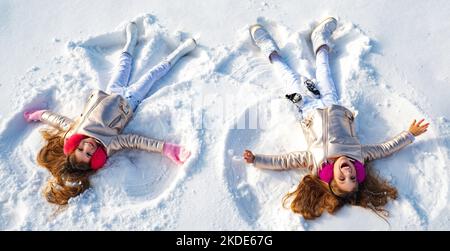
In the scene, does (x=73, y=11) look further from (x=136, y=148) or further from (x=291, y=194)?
(x=291, y=194)

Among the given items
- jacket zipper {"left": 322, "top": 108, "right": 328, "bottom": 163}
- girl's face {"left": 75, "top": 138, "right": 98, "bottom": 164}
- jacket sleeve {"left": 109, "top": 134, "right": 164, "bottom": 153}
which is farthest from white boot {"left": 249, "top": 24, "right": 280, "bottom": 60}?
girl's face {"left": 75, "top": 138, "right": 98, "bottom": 164}

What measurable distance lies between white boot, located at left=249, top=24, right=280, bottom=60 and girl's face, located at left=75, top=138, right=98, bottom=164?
1.68 m

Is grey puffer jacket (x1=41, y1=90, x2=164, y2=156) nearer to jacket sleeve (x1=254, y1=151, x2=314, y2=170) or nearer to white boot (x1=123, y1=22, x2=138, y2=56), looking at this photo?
white boot (x1=123, y1=22, x2=138, y2=56)

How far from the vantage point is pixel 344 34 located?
368cm

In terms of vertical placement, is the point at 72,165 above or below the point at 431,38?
below

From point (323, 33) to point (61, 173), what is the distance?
8.17 ft

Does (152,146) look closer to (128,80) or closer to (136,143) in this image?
(136,143)

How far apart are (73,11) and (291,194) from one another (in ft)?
9.00

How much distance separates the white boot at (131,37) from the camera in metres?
3.57

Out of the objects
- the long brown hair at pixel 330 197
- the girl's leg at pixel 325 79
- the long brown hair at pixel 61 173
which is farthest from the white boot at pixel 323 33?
the long brown hair at pixel 61 173

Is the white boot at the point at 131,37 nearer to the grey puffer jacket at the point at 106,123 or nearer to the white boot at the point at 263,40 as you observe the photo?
the grey puffer jacket at the point at 106,123

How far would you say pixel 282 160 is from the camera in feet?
9.67

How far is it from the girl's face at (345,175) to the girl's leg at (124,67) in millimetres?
1835

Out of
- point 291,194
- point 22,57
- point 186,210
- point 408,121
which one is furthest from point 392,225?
point 22,57
